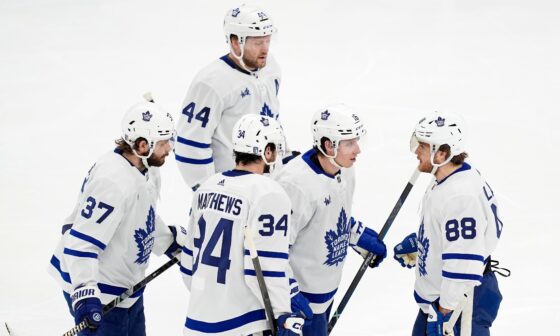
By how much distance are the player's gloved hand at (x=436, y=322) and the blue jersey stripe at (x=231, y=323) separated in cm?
69

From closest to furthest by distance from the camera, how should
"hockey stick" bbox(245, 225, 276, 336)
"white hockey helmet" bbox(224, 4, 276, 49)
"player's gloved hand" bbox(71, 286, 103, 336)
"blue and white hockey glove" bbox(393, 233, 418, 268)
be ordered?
1. "hockey stick" bbox(245, 225, 276, 336)
2. "player's gloved hand" bbox(71, 286, 103, 336)
3. "blue and white hockey glove" bbox(393, 233, 418, 268)
4. "white hockey helmet" bbox(224, 4, 276, 49)

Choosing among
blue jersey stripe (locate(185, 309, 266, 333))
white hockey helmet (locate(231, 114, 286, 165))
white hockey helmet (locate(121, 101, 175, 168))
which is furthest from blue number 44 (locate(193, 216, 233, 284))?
white hockey helmet (locate(121, 101, 175, 168))

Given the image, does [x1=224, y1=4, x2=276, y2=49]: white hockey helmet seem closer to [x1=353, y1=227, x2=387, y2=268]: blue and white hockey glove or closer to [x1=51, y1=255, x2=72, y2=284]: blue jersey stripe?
[x1=353, y1=227, x2=387, y2=268]: blue and white hockey glove

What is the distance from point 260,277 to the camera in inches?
140

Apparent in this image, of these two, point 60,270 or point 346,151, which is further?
point 60,270

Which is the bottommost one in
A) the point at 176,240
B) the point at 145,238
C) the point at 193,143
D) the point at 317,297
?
the point at 317,297

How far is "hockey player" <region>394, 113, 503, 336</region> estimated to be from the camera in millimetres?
3799

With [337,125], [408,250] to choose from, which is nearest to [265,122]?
[337,125]

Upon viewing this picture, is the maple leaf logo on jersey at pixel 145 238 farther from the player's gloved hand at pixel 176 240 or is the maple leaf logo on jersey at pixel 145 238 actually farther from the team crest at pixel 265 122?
the team crest at pixel 265 122

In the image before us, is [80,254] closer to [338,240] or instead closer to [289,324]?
[289,324]

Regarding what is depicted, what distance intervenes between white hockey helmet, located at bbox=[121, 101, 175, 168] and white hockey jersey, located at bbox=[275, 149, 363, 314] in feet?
1.60

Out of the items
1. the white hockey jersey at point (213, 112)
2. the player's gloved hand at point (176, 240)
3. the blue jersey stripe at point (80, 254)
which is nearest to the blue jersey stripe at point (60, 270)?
the blue jersey stripe at point (80, 254)

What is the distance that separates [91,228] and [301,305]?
0.84 metres

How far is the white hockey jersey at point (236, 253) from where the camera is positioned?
11.6 feet
